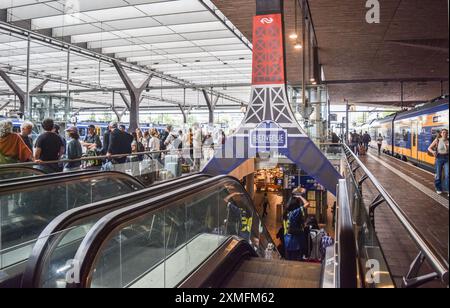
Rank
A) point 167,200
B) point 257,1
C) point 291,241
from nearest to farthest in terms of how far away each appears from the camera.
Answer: point 167,200 → point 291,241 → point 257,1

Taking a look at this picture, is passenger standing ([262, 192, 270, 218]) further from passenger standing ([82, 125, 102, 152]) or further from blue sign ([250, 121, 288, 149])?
blue sign ([250, 121, 288, 149])

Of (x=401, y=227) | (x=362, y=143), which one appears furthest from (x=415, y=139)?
(x=401, y=227)

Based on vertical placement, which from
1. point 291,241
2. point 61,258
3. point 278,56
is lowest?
point 291,241

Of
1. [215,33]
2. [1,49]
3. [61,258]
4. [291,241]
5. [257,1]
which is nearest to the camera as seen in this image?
[61,258]

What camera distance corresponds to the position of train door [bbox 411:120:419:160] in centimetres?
1324

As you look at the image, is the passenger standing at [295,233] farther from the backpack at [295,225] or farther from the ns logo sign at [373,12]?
the ns logo sign at [373,12]

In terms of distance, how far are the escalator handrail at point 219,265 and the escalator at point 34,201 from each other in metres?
1.48

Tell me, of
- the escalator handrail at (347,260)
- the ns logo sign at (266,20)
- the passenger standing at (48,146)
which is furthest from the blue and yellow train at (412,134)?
the passenger standing at (48,146)

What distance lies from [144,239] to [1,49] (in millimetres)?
15351

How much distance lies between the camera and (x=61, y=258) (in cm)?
228

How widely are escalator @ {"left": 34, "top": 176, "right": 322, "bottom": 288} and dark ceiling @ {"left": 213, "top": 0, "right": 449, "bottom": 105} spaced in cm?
314

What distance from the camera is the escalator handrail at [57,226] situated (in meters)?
2.12
